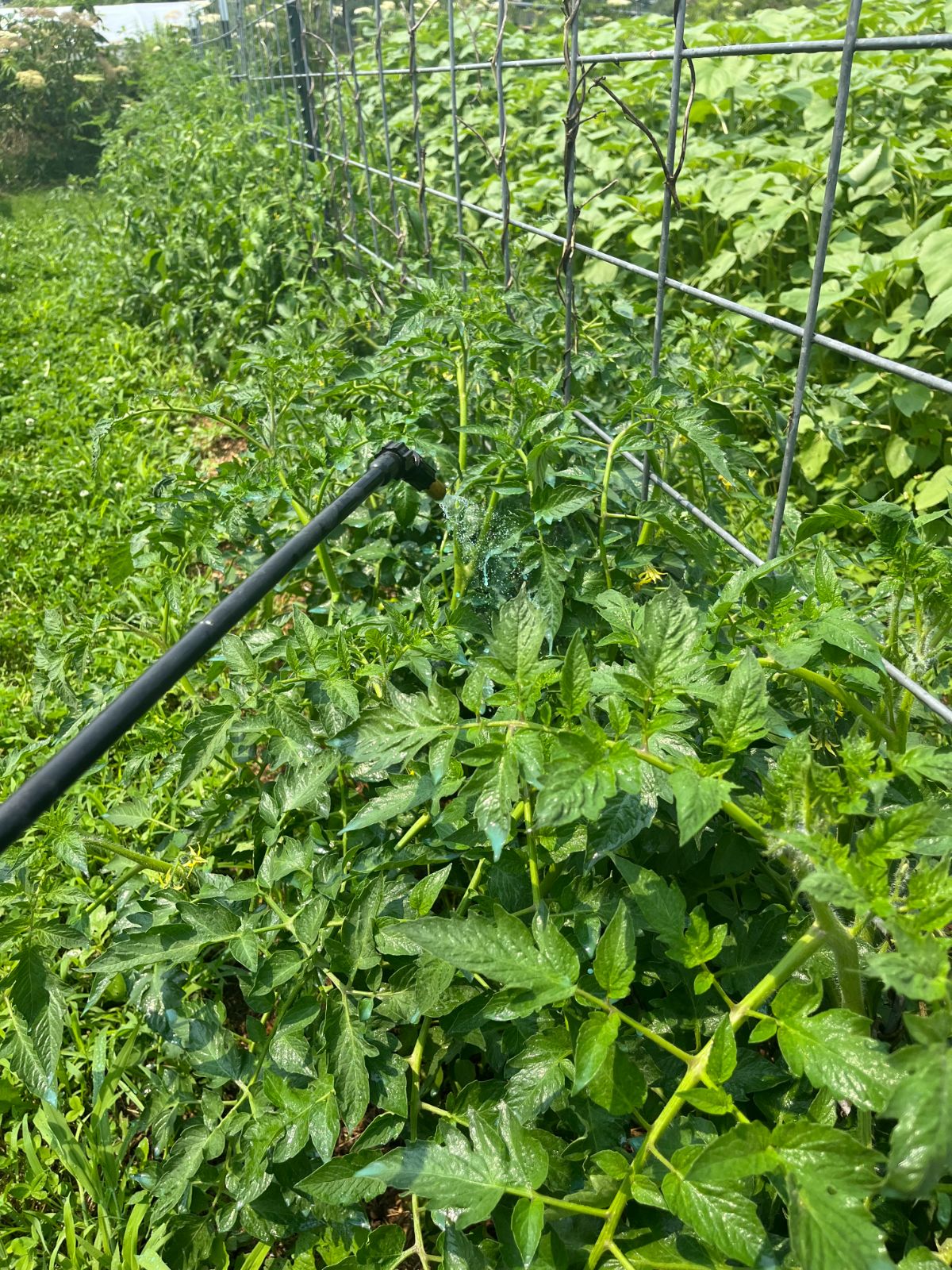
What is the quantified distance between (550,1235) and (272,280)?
13.3 ft

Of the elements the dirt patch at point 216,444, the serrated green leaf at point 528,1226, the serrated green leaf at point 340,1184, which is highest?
the serrated green leaf at point 528,1226

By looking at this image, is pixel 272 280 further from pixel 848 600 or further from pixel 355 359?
pixel 848 600

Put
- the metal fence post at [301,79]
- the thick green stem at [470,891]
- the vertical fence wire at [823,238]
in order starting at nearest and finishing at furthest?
1. the vertical fence wire at [823,238]
2. the thick green stem at [470,891]
3. the metal fence post at [301,79]

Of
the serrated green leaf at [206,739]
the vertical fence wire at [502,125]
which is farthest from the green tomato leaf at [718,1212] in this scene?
the vertical fence wire at [502,125]

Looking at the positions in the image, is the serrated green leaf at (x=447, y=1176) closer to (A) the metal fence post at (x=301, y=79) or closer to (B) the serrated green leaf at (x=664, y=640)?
(B) the serrated green leaf at (x=664, y=640)

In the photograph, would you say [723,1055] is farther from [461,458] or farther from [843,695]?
[461,458]

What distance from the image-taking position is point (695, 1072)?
0.96 meters

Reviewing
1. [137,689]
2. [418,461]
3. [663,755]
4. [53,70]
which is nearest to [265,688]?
[137,689]

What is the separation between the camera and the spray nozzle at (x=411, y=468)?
1773mm

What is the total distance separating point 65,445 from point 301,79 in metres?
2.39

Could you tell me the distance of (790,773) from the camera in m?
0.93

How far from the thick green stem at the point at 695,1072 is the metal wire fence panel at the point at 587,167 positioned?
413 millimetres

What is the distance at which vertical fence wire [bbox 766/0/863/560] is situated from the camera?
1.15 m

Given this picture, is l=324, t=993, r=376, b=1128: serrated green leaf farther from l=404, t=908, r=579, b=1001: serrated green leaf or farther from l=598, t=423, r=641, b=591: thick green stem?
l=598, t=423, r=641, b=591: thick green stem
